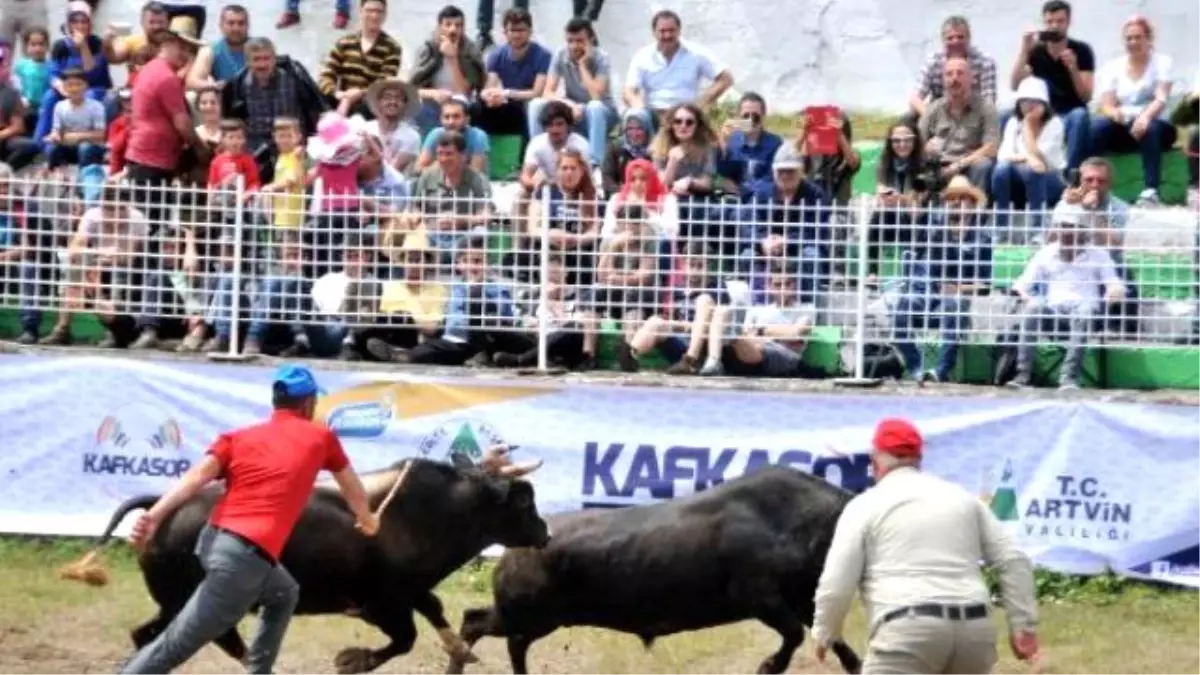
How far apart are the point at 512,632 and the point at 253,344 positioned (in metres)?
4.48

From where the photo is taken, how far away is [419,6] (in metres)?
25.4

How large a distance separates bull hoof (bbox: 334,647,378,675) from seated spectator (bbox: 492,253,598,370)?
4028 mm

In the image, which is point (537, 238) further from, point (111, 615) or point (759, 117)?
point (111, 615)

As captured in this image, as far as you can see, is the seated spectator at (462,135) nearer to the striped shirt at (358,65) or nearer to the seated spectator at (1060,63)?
the striped shirt at (358,65)

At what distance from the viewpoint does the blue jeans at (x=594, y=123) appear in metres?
21.0

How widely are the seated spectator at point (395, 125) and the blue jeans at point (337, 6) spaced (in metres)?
4.79

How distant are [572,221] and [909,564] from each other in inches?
306

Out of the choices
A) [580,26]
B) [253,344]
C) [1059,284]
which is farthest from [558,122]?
[1059,284]

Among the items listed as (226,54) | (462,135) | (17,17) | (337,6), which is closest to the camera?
(462,135)

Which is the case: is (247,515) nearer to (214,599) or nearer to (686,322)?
(214,599)

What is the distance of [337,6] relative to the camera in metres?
25.4

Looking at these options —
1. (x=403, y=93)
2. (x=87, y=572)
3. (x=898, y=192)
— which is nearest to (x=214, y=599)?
(x=87, y=572)

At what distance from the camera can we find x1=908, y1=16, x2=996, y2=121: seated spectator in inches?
801

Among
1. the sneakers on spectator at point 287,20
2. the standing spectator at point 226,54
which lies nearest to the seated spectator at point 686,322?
the standing spectator at point 226,54
